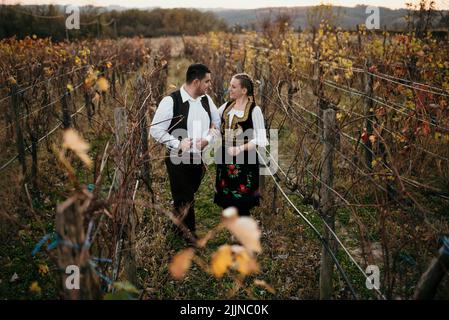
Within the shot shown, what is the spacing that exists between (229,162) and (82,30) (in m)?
27.8

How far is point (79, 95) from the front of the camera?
11086 mm

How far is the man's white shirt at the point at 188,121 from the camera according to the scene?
349cm

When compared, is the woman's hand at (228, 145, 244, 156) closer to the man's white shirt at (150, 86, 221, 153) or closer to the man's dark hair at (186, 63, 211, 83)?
the man's white shirt at (150, 86, 221, 153)

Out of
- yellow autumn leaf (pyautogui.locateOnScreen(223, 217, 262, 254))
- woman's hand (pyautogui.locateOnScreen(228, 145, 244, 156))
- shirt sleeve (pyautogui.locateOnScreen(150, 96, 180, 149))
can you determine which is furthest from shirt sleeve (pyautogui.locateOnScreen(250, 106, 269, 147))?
yellow autumn leaf (pyautogui.locateOnScreen(223, 217, 262, 254))

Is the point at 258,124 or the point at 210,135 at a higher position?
the point at 258,124

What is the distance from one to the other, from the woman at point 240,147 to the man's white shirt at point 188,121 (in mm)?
188

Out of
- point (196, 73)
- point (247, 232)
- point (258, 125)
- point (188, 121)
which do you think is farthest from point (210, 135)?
point (247, 232)

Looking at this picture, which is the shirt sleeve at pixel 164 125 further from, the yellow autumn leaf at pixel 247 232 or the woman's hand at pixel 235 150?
the yellow autumn leaf at pixel 247 232

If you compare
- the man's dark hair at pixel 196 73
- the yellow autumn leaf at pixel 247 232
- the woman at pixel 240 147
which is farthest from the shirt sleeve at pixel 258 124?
the yellow autumn leaf at pixel 247 232

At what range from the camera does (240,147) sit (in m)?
3.47

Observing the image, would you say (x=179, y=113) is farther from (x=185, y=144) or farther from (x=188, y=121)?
(x=185, y=144)

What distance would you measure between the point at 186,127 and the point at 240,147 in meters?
0.59
